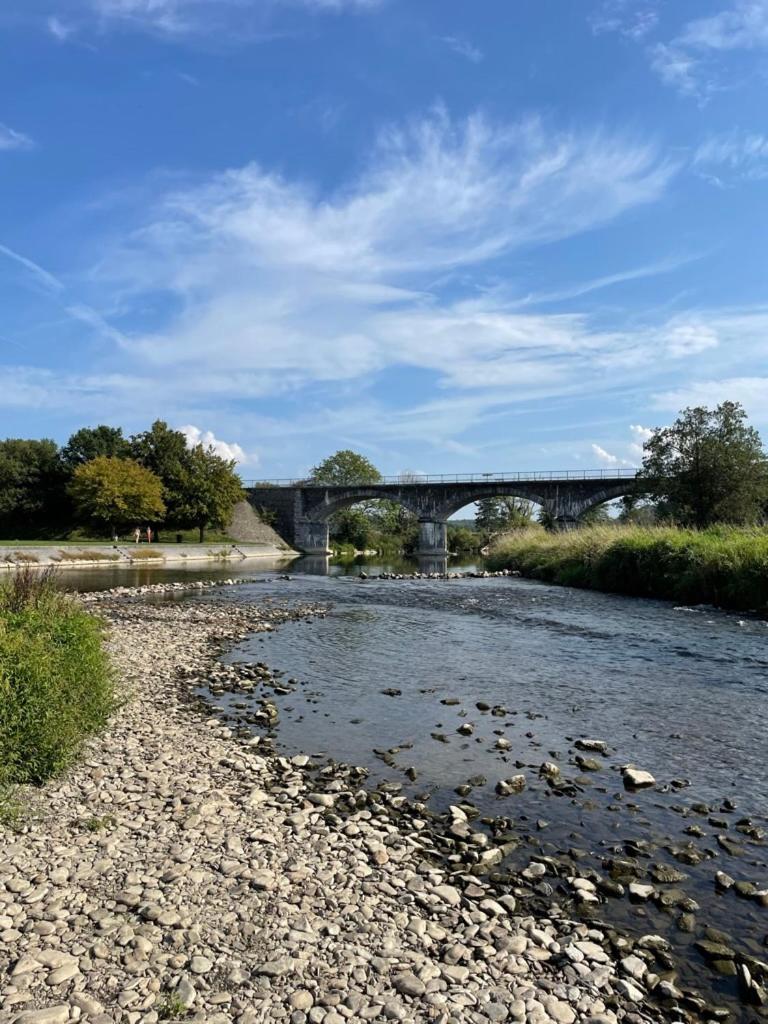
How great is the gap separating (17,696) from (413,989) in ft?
18.8

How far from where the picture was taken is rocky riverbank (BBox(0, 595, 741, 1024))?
192 inches

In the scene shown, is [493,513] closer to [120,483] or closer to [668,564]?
[120,483]

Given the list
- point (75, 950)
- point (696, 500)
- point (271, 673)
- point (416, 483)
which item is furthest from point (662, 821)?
point (416, 483)

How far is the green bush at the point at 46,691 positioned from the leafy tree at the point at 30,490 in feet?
298

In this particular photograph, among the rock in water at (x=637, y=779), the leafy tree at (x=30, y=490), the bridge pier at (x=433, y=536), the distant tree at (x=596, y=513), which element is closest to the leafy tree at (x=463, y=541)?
the bridge pier at (x=433, y=536)

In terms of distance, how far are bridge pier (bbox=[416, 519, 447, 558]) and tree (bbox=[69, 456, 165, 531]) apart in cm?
3913

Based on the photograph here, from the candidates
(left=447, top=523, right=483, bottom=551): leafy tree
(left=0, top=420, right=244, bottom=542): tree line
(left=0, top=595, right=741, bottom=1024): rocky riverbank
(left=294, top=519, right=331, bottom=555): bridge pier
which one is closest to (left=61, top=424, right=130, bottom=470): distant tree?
(left=0, top=420, right=244, bottom=542): tree line

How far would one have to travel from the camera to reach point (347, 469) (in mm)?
136250

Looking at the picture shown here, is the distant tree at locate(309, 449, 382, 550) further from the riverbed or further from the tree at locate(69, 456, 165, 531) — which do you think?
the riverbed

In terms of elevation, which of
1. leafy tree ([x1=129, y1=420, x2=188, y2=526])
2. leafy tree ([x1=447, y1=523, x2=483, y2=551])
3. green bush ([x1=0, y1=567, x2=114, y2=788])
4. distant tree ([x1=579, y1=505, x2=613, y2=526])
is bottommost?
leafy tree ([x1=447, y1=523, x2=483, y2=551])

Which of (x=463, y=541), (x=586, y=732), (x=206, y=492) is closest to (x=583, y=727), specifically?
(x=586, y=732)

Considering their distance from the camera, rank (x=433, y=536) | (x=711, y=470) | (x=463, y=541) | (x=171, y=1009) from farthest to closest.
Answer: (x=463, y=541) < (x=433, y=536) < (x=711, y=470) < (x=171, y=1009)

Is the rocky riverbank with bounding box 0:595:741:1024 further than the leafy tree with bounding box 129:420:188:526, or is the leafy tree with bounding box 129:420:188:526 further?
the leafy tree with bounding box 129:420:188:526

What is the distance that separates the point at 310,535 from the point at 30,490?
4109 centimetres
